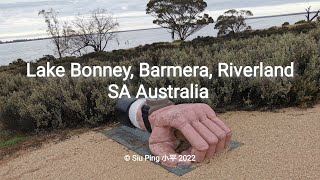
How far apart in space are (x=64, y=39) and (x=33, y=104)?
38.2 m

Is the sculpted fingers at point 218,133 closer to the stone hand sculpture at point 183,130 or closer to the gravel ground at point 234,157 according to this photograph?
→ the stone hand sculpture at point 183,130

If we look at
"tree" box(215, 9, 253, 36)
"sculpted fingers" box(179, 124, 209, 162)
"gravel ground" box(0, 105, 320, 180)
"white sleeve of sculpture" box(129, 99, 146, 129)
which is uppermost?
"tree" box(215, 9, 253, 36)

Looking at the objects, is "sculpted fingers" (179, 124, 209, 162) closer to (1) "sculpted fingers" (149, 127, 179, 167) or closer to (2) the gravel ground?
(2) the gravel ground

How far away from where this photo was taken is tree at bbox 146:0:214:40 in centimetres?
4369

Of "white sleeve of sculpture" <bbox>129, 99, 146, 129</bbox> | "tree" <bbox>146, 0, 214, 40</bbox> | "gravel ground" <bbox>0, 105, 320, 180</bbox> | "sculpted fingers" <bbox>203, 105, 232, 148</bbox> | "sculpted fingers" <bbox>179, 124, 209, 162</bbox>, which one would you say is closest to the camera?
"gravel ground" <bbox>0, 105, 320, 180</bbox>

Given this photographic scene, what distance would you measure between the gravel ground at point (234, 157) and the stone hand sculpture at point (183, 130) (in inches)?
6.9

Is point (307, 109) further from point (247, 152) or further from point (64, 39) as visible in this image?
point (64, 39)

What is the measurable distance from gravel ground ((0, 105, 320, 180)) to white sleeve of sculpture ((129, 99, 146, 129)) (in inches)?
16.3

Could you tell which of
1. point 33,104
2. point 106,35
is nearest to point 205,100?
point 33,104

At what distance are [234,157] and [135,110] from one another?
1603mm

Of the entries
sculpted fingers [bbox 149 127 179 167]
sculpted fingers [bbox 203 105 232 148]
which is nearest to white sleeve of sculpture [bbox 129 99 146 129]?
sculpted fingers [bbox 149 127 179 167]

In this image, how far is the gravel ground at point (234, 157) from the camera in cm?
364

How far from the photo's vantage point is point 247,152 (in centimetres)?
406

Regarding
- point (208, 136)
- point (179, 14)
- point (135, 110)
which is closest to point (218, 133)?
point (208, 136)
